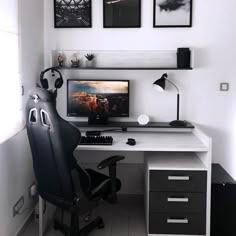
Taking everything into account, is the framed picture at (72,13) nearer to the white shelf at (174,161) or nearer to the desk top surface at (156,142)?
the desk top surface at (156,142)

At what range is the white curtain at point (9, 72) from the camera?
2451 millimetres

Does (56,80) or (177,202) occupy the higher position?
(56,80)

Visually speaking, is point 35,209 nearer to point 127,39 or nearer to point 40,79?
point 40,79

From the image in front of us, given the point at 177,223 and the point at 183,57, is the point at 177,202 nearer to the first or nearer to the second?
the point at 177,223

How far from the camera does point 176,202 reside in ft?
8.98

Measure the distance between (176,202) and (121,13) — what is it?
1.83 meters

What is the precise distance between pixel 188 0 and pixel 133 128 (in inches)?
51.9

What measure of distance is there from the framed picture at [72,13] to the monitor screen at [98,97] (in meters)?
0.56

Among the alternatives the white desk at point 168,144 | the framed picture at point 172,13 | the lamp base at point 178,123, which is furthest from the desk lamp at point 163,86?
the framed picture at point 172,13

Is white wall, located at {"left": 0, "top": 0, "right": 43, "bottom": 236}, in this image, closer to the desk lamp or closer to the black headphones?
the black headphones

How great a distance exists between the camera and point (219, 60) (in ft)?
11.0

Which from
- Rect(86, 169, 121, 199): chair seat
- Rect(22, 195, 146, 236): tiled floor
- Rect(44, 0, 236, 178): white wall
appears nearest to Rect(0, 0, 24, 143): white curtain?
Rect(86, 169, 121, 199): chair seat

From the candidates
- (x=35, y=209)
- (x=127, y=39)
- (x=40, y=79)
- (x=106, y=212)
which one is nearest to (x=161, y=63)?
(x=127, y=39)

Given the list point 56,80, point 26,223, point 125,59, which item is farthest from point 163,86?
point 26,223
